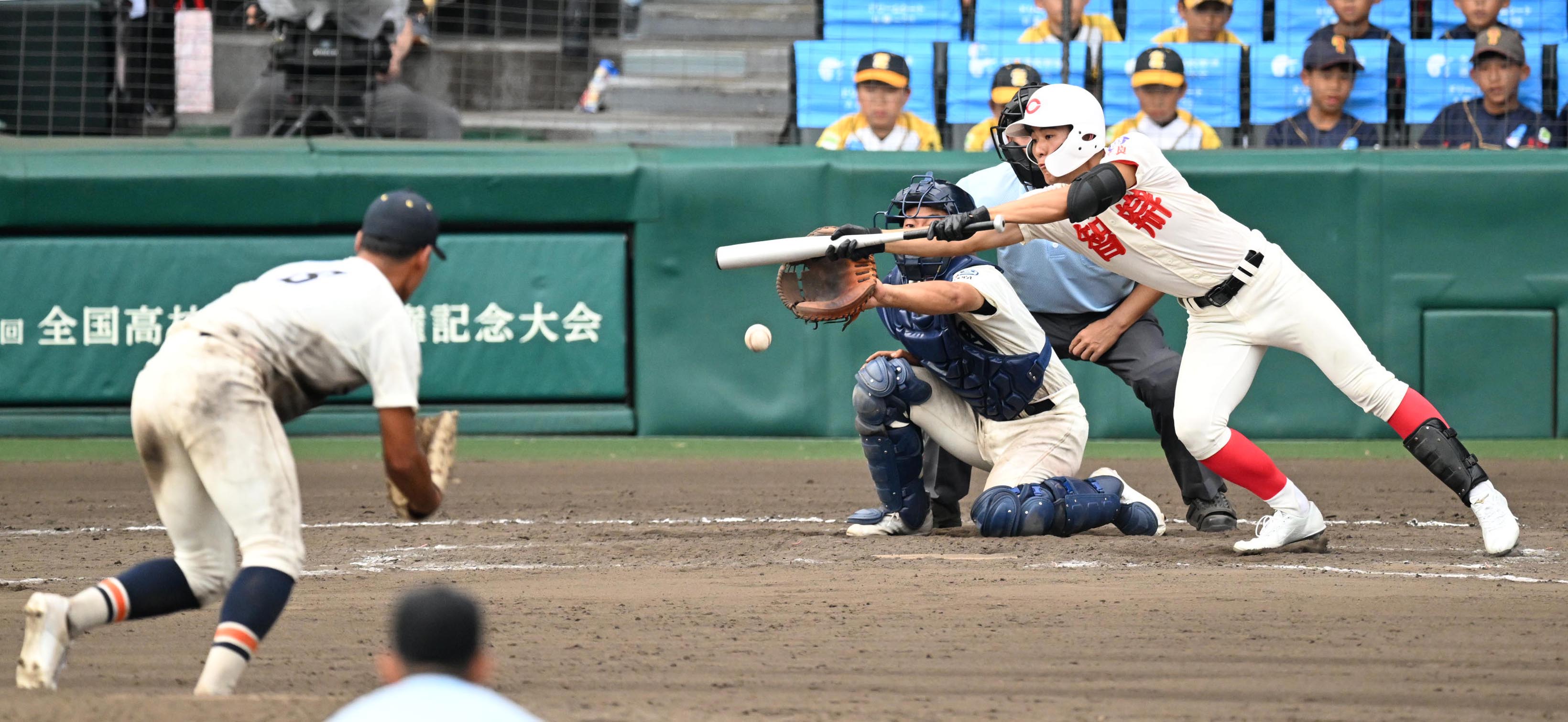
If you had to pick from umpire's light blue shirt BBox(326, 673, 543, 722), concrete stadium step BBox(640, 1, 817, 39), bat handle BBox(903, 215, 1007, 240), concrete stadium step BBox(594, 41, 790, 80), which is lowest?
umpire's light blue shirt BBox(326, 673, 543, 722)

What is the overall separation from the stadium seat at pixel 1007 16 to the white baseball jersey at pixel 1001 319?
5.18m

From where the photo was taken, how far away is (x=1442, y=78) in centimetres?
1007

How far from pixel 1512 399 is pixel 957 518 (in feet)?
14.0

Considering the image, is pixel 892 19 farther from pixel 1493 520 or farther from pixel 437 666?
pixel 437 666

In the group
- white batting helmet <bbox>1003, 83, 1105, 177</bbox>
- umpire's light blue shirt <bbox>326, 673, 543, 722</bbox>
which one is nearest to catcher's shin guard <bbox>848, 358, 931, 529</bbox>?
white batting helmet <bbox>1003, 83, 1105, 177</bbox>

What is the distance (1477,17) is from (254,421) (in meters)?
8.93

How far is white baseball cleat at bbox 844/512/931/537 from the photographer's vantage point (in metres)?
6.28

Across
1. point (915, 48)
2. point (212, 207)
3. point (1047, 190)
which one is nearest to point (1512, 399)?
point (915, 48)

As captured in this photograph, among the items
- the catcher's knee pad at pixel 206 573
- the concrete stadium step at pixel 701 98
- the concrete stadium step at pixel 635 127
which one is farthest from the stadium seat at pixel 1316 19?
the catcher's knee pad at pixel 206 573

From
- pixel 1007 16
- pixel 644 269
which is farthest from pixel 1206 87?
pixel 644 269

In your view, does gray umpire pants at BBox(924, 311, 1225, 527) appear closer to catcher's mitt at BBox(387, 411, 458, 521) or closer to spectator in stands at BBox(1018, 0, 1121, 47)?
catcher's mitt at BBox(387, 411, 458, 521)

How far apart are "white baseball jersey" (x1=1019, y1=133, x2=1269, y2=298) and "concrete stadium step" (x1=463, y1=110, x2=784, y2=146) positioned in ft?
18.6

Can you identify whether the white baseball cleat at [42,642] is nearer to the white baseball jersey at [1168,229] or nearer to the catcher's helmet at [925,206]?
the catcher's helmet at [925,206]

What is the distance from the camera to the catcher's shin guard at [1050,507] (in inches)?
237
